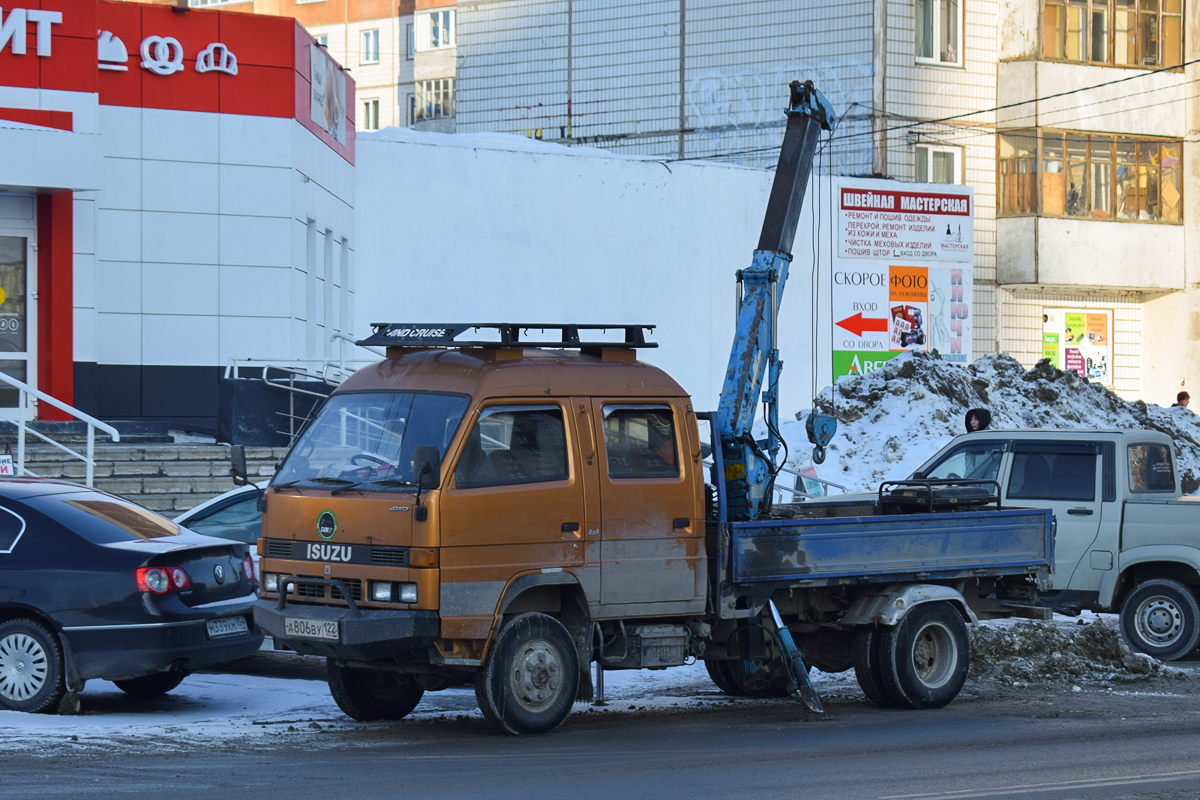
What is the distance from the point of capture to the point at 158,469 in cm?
1777

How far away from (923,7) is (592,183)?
10616 mm

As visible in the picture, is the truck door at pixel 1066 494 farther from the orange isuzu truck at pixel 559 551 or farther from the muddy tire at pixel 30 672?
the muddy tire at pixel 30 672

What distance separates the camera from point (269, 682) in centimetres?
1131

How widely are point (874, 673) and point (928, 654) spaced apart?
0.51 metres

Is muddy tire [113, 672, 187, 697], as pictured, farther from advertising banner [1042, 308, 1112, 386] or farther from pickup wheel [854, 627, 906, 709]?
advertising banner [1042, 308, 1112, 386]

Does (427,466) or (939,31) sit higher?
(939,31)

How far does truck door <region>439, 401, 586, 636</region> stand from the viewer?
868 centimetres

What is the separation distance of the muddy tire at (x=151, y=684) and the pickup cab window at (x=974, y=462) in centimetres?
693

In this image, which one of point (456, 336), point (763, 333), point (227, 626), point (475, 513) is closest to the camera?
point (475, 513)

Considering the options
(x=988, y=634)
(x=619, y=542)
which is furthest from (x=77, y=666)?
(x=988, y=634)

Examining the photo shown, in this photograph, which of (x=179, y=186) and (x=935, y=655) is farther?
(x=179, y=186)

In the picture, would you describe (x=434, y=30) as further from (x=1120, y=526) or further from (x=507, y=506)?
(x=507, y=506)

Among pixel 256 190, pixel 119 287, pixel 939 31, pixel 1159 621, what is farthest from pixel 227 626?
pixel 939 31

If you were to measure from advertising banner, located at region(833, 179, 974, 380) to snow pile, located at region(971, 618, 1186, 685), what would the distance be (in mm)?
20123
